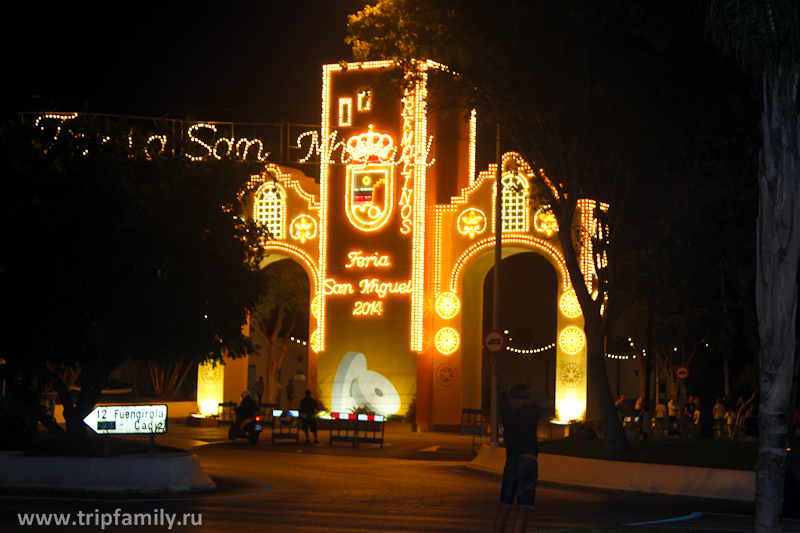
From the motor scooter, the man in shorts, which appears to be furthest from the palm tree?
the motor scooter

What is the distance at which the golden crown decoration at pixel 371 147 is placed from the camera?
36.6m

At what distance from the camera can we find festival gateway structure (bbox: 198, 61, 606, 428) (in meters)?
35.9

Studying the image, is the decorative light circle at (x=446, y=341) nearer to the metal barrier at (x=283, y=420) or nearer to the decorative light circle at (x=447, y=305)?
the decorative light circle at (x=447, y=305)

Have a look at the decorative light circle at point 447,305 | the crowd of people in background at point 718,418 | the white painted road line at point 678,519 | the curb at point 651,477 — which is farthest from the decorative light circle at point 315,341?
the white painted road line at point 678,519

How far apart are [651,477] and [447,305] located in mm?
18541

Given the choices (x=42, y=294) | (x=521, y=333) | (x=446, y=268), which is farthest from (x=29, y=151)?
(x=521, y=333)

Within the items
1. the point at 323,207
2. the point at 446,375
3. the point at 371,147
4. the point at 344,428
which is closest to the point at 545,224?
the point at 446,375

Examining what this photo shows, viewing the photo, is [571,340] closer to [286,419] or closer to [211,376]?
[286,419]

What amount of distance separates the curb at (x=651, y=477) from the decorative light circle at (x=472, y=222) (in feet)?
54.3

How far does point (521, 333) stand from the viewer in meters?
60.8

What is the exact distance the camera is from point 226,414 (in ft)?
127

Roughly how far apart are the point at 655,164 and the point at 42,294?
13113mm

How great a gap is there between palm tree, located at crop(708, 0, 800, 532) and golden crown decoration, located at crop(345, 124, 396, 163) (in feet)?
90.7

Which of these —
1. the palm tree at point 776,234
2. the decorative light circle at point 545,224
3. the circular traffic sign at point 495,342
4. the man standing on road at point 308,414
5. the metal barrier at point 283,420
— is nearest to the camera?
the palm tree at point 776,234
